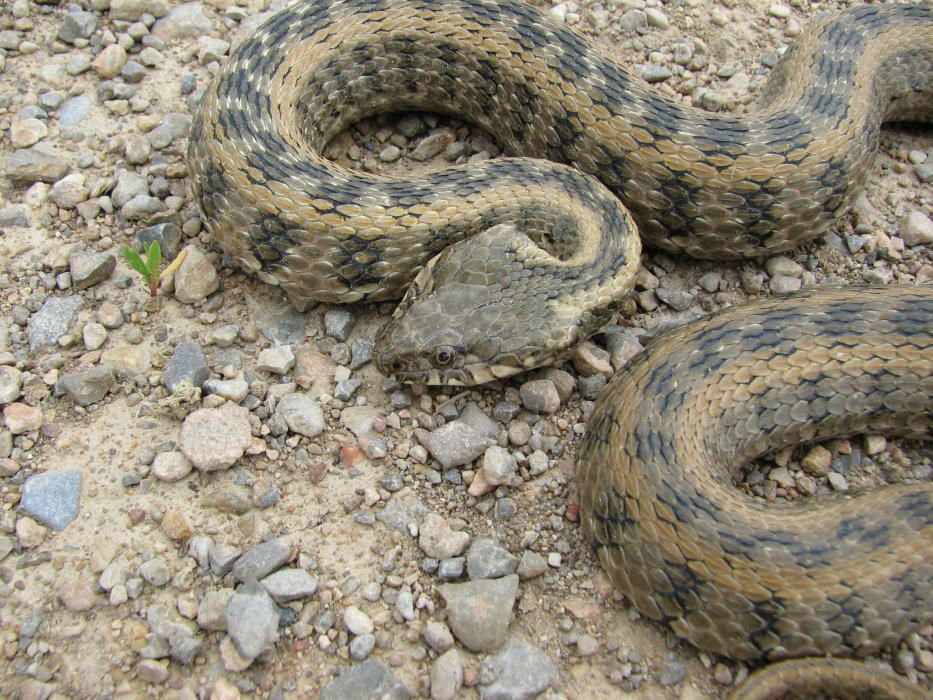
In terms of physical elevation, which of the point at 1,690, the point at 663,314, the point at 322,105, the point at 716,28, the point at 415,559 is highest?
the point at 716,28

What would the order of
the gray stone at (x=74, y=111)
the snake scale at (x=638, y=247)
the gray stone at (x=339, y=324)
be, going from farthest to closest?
the gray stone at (x=74, y=111) → the gray stone at (x=339, y=324) → the snake scale at (x=638, y=247)

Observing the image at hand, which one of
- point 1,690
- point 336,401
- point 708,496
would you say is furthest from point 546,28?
point 1,690

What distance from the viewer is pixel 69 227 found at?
207 inches

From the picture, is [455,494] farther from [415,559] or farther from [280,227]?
[280,227]

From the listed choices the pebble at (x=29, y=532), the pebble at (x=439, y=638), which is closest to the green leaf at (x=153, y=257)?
the pebble at (x=29, y=532)

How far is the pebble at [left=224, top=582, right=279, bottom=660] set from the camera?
12.0ft

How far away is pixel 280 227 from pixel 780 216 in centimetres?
308

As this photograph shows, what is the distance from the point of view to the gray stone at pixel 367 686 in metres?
3.58

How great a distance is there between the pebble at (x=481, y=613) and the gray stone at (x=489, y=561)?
0.25ft

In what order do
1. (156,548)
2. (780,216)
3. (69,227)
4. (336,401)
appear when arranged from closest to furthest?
(156,548) → (336,401) → (780,216) → (69,227)

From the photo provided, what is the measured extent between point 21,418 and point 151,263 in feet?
3.74

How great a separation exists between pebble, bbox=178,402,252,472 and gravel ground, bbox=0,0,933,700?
0.04 feet

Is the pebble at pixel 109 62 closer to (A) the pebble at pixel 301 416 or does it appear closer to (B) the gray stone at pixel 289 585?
(A) the pebble at pixel 301 416

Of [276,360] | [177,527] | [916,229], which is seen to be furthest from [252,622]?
[916,229]
